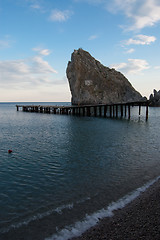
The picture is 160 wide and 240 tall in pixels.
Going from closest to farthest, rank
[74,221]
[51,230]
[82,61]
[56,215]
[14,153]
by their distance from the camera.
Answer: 1. [51,230]
2. [74,221]
3. [56,215]
4. [14,153]
5. [82,61]

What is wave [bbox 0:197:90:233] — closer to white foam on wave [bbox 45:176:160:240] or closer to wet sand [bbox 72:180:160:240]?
white foam on wave [bbox 45:176:160:240]

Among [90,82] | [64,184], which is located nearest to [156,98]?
[90,82]

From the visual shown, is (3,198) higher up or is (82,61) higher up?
→ (82,61)

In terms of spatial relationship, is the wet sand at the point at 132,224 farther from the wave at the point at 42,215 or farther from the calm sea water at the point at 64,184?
the wave at the point at 42,215

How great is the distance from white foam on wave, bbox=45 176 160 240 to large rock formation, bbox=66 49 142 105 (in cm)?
9110

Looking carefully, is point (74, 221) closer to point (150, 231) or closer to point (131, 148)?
point (150, 231)

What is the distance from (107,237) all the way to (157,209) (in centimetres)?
265

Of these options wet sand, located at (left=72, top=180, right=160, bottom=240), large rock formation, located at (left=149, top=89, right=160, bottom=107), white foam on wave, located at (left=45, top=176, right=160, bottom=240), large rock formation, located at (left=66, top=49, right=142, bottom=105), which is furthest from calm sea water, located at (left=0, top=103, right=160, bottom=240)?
large rock formation, located at (left=149, top=89, right=160, bottom=107)

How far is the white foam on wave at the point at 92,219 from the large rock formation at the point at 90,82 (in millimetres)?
91103

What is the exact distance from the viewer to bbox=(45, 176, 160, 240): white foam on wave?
5793 mm

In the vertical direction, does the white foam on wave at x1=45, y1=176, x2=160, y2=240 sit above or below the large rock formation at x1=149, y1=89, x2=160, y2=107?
below

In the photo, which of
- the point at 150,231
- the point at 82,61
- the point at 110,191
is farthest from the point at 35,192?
the point at 82,61

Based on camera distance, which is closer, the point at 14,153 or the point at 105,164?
the point at 105,164

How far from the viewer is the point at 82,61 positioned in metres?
102
